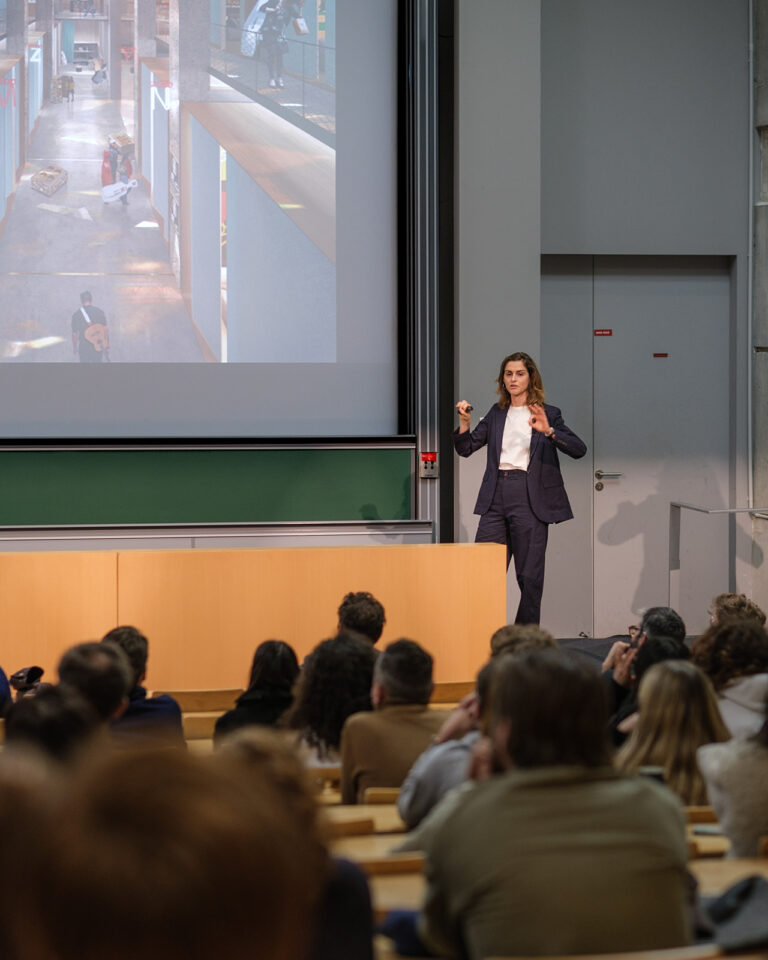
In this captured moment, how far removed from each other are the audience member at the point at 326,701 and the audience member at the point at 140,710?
315 millimetres

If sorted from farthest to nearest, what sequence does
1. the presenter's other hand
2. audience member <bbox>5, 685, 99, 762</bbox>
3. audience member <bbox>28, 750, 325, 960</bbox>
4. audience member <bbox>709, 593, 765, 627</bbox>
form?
the presenter's other hand, audience member <bbox>709, 593, 765, 627</bbox>, audience member <bbox>5, 685, 99, 762</bbox>, audience member <bbox>28, 750, 325, 960</bbox>

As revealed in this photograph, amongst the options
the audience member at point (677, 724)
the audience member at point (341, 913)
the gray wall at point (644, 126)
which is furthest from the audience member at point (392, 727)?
the gray wall at point (644, 126)

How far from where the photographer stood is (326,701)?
306cm

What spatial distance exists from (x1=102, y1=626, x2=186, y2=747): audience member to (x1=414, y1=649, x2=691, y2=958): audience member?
1118mm

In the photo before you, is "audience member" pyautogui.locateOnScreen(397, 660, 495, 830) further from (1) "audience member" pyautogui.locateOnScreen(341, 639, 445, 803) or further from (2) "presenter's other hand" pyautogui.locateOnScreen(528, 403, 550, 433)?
(2) "presenter's other hand" pyautogui.locateOnScreen(528, 403, 550, 433)

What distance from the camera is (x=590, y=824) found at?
155cm

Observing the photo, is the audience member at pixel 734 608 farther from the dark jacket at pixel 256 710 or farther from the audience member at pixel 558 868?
the audience member at pixel 558 868

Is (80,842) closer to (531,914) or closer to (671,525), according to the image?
(531,914)

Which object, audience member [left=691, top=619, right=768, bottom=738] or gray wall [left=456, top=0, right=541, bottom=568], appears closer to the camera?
audience member [left=691, top=619, right=768, bottom=738]

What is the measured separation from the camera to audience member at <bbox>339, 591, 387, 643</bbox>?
4.13 metres

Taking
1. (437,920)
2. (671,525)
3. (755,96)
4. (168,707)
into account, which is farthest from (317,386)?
(437,920)

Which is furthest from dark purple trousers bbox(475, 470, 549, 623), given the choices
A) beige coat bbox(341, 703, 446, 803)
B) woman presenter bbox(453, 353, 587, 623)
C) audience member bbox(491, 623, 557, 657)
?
beige coat bbox(341, 703, 446, 803)

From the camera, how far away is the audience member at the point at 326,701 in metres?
3.03

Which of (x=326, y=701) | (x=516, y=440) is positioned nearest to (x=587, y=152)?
(x=516, y=440)
